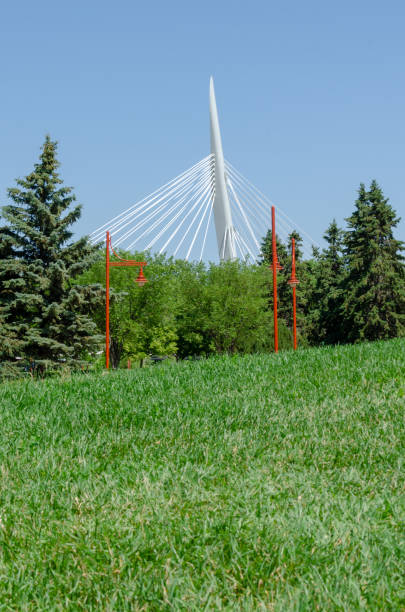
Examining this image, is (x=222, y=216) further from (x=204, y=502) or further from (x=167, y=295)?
(x=204, y=502)

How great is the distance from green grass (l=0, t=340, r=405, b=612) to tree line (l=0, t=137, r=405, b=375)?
2233 cm

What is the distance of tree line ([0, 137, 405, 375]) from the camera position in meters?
28.8

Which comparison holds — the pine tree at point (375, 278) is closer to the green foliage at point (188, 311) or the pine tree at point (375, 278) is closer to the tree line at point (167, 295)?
the tree line at point (167, 295)

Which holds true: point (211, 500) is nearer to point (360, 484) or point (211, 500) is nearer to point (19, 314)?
point (360, 484)

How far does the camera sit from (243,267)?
5031 centimetres

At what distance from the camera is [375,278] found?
1647 inches

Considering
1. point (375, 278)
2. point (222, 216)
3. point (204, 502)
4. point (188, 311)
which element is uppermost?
point (222, 216)

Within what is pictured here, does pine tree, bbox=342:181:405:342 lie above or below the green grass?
above

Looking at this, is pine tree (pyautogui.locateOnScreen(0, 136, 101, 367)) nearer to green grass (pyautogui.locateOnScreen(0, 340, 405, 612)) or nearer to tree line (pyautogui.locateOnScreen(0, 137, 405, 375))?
tree line (pyautogui.locateOnScreen(0, 137, 405, 375))

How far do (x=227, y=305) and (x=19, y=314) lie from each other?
2074 centimetres

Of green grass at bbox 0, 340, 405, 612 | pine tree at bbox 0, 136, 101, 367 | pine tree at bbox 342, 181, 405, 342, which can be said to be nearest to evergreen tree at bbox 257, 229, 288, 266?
pine tree at bbox 342, 181, 405, 342

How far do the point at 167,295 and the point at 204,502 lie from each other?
1636 inches

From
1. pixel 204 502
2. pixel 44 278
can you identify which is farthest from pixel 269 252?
pixel 204 502

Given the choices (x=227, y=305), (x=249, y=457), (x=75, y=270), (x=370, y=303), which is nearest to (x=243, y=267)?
(x=227, y=305)
